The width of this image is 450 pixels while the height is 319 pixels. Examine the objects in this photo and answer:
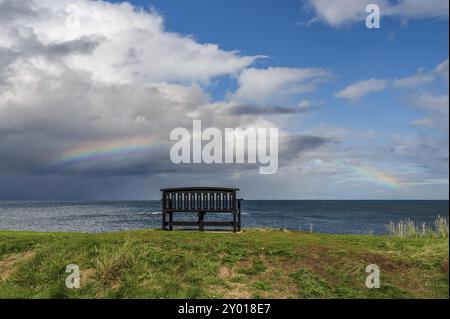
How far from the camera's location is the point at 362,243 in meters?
15.0

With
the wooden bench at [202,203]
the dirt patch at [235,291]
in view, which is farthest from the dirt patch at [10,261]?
the wooden bench at [202,203]

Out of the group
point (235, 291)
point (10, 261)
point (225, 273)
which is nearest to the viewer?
point (235, 291)

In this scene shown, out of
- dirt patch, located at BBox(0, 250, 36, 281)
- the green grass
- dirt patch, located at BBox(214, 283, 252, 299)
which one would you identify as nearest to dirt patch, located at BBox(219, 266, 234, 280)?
the green grass

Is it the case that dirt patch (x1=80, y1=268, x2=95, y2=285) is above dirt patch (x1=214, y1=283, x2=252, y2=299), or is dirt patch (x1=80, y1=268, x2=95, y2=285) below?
Answer: above

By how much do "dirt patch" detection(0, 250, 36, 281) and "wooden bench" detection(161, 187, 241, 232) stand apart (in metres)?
7.60

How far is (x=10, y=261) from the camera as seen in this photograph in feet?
42.2

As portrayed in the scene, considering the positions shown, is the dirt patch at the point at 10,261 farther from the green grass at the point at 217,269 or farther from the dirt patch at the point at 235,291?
the dirt patch at the point at 235,291

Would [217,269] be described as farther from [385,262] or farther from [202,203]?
[202,203]

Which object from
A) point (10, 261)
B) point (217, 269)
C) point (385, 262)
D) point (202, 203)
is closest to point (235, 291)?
point (217, 269)

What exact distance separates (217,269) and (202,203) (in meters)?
8.66

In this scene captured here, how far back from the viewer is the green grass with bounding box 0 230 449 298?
10367 millimetres

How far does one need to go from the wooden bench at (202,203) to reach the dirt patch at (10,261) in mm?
7599

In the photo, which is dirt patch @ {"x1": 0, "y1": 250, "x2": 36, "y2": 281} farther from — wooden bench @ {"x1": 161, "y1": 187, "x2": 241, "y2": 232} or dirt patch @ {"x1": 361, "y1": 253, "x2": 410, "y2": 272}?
dirt patch @ {"x1": 361, "y1": 253, "x2": 410, "y2": 272}
